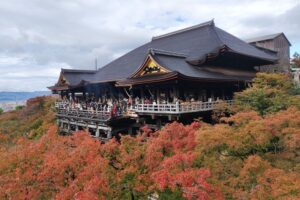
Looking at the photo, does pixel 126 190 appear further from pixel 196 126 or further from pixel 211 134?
pixel 196 126

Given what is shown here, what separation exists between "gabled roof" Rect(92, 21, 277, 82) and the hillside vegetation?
11076 millimetres

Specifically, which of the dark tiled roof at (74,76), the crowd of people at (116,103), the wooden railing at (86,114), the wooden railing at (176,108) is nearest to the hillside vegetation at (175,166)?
the wooden railing at (176,108)

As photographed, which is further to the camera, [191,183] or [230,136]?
[230,136]

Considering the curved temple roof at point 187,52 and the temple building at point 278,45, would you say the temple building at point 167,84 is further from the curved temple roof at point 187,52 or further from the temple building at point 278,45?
the temple building at point 278,45

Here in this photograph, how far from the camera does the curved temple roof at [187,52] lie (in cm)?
1816

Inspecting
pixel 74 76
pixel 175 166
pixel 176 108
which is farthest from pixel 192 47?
pixel 175 166

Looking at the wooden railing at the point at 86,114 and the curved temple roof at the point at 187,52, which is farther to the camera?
the wooden railing at the point at 86,114

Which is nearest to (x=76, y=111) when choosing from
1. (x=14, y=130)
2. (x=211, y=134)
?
(x=14, y=130)

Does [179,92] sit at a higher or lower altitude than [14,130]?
higher

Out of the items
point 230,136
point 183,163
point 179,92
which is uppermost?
point 179,92

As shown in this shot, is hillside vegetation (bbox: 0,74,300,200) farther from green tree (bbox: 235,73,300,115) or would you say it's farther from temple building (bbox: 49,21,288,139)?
temple building (bbox: 49,21,288,139)

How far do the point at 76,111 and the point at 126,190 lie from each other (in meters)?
15.9

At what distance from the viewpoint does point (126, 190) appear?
8.71 metres

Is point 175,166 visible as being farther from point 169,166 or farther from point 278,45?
point 278,45
